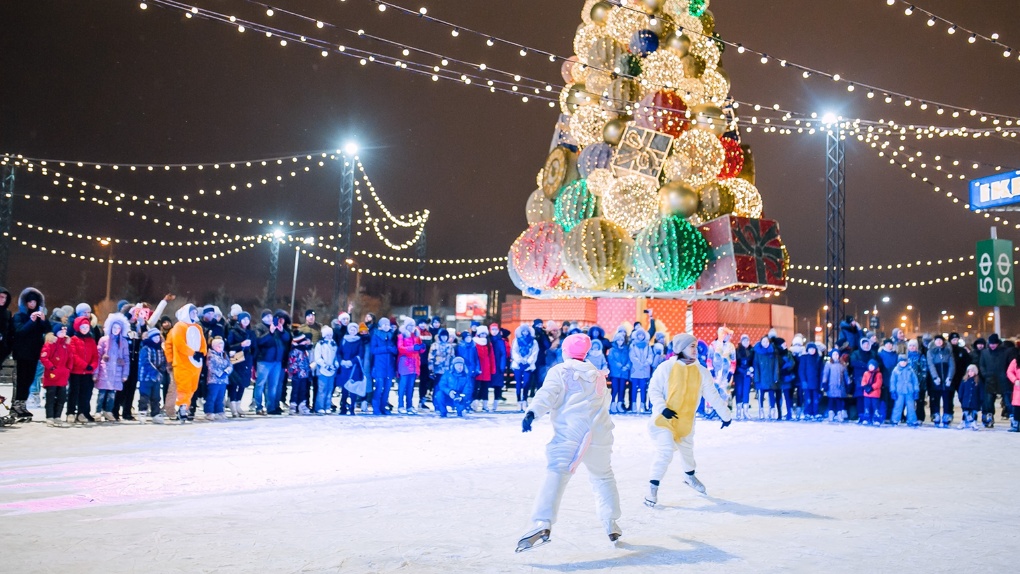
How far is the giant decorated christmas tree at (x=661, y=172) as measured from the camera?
18.0m

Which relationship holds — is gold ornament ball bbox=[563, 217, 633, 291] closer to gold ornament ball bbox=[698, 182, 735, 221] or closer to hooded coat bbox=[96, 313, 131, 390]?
gold ornament ball bbox=[698, 182, 735, 221]

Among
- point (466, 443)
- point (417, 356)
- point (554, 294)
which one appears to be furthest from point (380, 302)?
point (466, 443)

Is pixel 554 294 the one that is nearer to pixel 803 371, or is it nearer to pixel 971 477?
pixel 803 371

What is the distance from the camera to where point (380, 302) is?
7188 cm

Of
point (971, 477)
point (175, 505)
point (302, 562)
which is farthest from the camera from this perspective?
point (971, 477)

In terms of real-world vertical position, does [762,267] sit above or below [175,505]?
above

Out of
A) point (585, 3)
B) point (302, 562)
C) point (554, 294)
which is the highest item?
point (585, 3)

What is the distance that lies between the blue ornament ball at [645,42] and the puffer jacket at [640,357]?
7.10 meters

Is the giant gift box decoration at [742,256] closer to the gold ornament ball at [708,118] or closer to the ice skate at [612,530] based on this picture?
the gold ornament ball at [708,118]

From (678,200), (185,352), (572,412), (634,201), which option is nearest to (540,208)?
(634,201)

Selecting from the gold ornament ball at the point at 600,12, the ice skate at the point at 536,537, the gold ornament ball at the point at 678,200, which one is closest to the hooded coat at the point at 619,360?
the gold ornament ball at the point at 678,200

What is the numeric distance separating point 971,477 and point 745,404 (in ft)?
25.8

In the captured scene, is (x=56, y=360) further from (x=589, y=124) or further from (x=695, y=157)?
(x=695, y=157)

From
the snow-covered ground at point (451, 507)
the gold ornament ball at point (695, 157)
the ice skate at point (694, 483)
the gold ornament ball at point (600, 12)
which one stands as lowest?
the snow-covered ground at point (451, 507)
